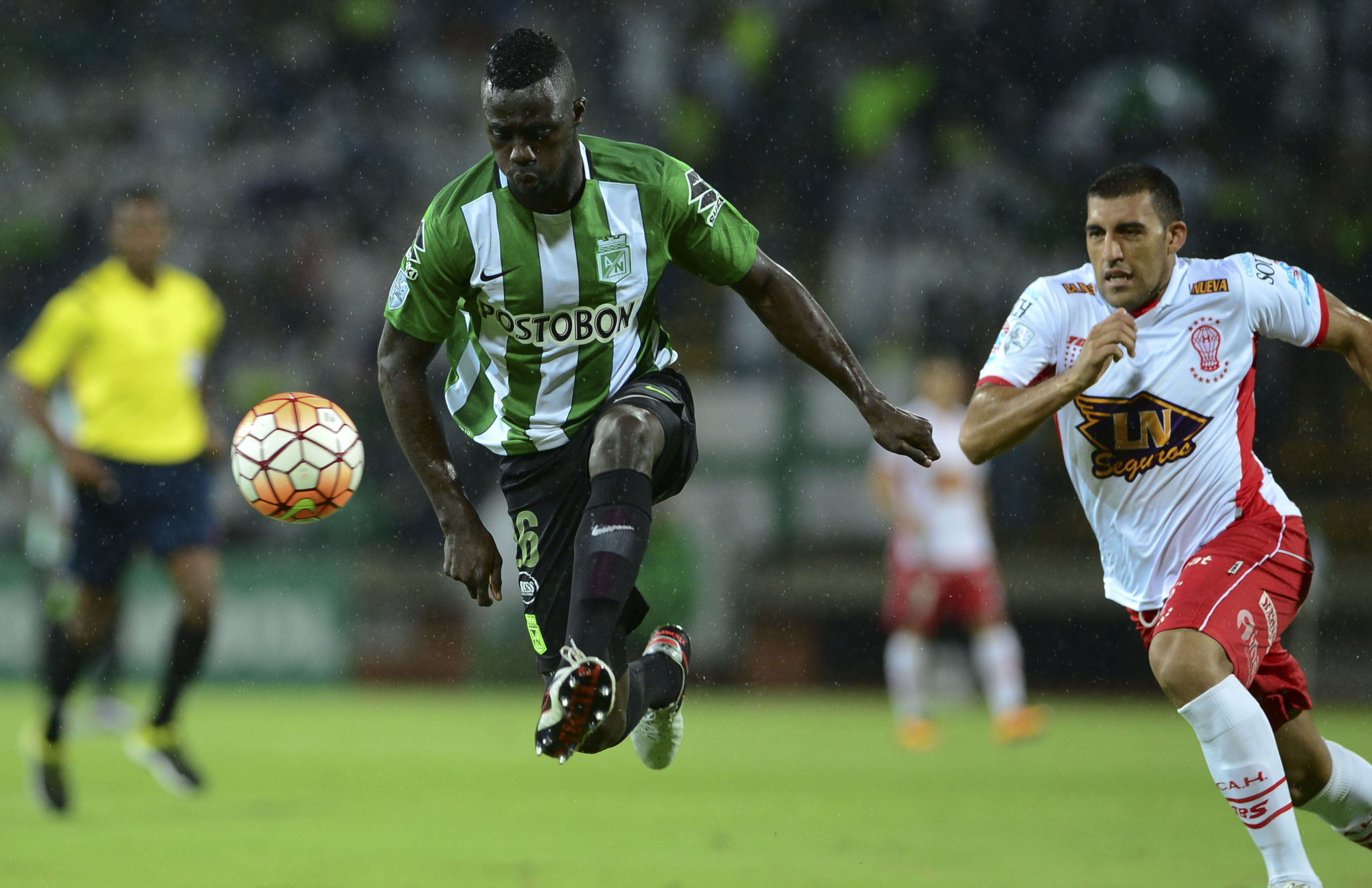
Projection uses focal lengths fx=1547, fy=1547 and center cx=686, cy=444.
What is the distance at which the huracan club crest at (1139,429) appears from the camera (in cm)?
427

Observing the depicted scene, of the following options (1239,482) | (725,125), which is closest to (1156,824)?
(1239,482)

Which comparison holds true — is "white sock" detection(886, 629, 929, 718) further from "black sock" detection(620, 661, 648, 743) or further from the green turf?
"black sock" detection(620, 661, 648, 743)

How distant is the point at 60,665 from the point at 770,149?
27.1 ft

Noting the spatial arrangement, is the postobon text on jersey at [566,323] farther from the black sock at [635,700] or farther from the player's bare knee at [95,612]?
the player's bare knee at [95,612]

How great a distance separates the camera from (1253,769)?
3.89 meters

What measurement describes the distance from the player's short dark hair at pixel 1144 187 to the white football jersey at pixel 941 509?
5576mm

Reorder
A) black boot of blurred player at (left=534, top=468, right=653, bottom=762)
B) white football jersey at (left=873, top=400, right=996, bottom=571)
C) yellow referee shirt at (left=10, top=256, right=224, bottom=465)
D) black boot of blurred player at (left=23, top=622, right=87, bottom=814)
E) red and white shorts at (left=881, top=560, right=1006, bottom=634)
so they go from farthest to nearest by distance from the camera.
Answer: white football jersey at (left=873, top=400, right=996, bottom=571), red and white shorts at (left=881, top=560, right=1006, bottom=634), yellow referee shirt at (left=10, top=256, right=224, bottom=465), black boot of blurred player at (left=23, top=622, right=87, bottom=814), black boot of blurred player at (left=534, top=468, right=653, bottom=762)

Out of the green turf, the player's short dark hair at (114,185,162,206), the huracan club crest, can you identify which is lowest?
the green turf

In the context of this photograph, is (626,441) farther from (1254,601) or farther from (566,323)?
(1254,601)

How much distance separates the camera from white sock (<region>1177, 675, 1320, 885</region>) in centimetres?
387

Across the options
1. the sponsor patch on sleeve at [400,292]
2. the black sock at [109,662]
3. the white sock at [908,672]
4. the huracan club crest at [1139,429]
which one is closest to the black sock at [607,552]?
the sponsor patch on sleeve at [400,292]

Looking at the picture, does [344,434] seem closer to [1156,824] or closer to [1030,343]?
[1030,343]

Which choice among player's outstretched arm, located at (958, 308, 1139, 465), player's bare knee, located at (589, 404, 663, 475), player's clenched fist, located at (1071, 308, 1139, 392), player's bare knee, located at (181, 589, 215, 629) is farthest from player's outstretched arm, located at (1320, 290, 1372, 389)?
player's bare knee, located at (181, 589, 215, 629)

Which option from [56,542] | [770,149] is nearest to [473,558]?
[56,542]
